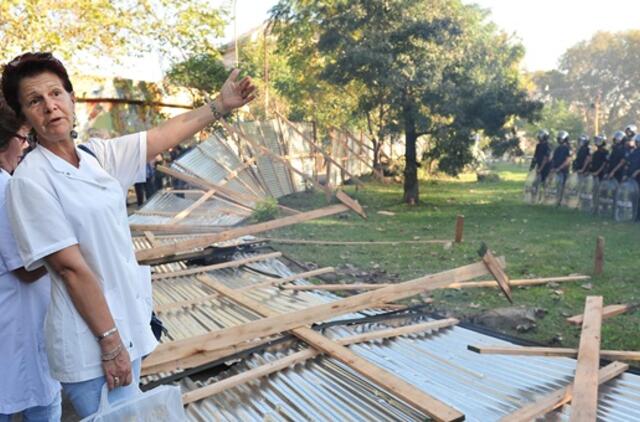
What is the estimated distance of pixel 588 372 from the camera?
264 cm

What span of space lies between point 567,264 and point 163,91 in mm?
13555

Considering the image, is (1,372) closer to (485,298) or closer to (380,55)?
(485,298)

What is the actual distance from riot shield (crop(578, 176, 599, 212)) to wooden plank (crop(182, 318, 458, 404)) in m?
8.31

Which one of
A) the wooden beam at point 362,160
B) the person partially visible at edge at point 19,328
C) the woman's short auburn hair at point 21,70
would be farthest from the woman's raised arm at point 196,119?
the wooden beam at point 362,160

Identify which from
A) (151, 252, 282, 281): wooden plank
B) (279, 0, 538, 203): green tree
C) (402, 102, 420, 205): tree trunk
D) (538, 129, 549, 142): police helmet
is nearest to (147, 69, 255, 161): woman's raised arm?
(151, 252, 282, 281): wooden plank

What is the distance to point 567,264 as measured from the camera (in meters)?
6.20

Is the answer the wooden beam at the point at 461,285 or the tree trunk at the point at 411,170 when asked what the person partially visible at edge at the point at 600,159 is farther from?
the wooden beam at the point at 461,285

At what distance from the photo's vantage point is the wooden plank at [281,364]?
249 cm

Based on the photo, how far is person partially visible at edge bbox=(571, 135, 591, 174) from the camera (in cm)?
1062

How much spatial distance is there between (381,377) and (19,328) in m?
1.60

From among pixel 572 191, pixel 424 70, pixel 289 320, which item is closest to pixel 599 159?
pixel 572 191

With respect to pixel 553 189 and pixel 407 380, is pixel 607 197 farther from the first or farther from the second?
pixel 407 380

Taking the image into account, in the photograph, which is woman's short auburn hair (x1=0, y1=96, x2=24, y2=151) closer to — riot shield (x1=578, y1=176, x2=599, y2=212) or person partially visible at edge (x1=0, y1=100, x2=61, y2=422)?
person partially visible at edge (x1=0, y1=100, x2=61, y2=422)

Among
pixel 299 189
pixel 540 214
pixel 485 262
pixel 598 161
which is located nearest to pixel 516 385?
pixel 485 262
